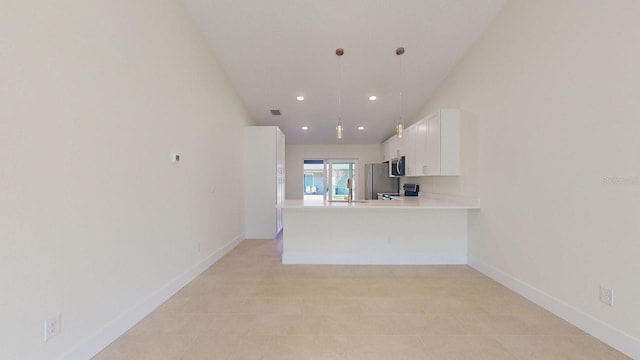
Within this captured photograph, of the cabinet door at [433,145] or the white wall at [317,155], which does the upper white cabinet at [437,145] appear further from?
the white wall at [317,155]

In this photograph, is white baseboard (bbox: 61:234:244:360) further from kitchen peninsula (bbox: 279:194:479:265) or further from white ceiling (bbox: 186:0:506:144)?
white ceiling (bbox: 186:0:506:144)

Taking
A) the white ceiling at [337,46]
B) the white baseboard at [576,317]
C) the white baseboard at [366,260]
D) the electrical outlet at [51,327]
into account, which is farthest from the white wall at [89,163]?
the white baseboard at [576,317]

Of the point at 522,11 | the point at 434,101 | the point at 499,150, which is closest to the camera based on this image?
the point at 522,11

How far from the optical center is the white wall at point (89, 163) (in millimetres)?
1407

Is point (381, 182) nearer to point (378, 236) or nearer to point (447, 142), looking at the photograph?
point (447, 142)

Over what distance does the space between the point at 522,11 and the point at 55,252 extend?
4.39 meters

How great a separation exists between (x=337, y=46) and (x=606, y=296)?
378cm

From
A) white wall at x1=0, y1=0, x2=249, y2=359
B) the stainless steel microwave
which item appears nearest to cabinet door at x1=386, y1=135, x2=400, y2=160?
the stainless steel microwave

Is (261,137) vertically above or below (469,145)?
above

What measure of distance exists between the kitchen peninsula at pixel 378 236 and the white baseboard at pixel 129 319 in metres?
1.27

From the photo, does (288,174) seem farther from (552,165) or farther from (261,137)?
(552,165)

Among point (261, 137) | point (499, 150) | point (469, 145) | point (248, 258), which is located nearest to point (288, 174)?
point (261, 137)

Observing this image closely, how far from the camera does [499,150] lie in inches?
124

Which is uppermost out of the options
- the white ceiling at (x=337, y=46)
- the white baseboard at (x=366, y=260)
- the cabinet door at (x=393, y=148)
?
the white ceiling at (x=337, y=46)
